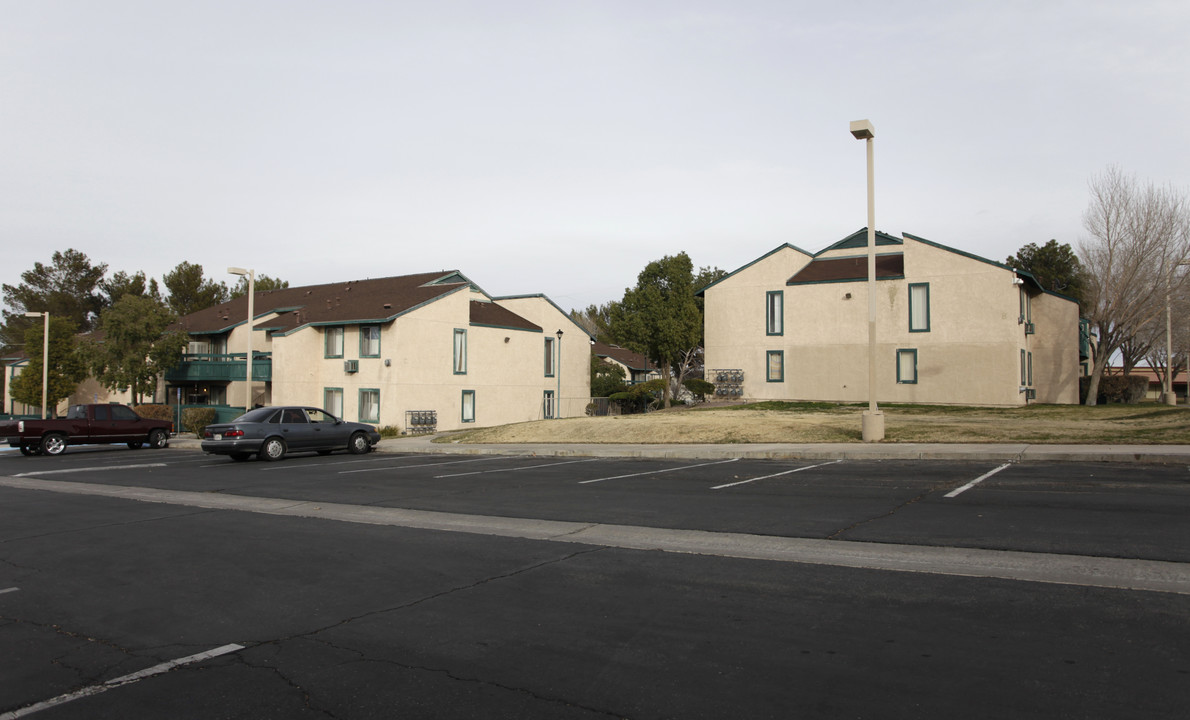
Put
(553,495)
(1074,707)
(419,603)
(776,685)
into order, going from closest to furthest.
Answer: (1074,707)
(776,685)
(419,603)
(553,495)

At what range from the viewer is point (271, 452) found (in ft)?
75.9

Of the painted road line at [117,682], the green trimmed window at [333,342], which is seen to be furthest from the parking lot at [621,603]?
the green trimmed window at [333,342]

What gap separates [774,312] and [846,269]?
400cm

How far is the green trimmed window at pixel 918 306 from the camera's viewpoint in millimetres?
36438

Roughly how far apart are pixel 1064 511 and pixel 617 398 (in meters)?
36.4

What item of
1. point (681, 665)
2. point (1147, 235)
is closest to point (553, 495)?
point (681, 665)

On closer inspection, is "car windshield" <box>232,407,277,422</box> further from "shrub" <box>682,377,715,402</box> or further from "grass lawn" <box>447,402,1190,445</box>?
"shrub" <box>682,377,715,402</box>

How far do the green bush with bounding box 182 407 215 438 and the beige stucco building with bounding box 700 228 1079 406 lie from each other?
79.3 feet

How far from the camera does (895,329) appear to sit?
3716 cm

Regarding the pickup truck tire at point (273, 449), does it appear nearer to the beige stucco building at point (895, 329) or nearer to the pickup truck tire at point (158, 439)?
the pickup truck tire at point (158, 439)

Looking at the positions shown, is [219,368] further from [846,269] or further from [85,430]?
[846,269]

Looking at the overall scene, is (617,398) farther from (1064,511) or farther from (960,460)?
(1064,511)

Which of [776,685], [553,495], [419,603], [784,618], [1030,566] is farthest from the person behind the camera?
[553,495]

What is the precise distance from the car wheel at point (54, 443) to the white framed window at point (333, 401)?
37.1ft
